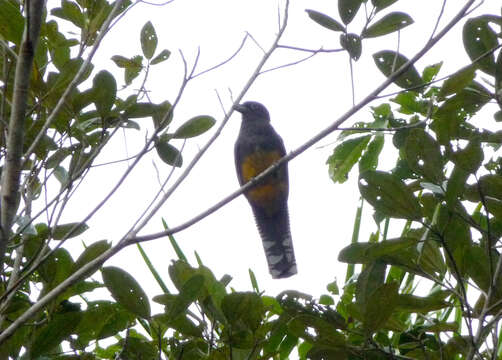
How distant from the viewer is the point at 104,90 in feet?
7.22

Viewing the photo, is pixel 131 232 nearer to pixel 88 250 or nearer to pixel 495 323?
pixel 88 250

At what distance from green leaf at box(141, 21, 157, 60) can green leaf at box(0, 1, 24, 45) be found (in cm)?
57

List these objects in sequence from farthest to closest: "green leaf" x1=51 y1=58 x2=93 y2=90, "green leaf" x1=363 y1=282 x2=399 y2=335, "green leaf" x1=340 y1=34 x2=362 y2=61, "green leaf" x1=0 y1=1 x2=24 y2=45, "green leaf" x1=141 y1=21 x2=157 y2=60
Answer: "green leaf" x1=141 y1=21 x2=157 y2=60
"green leaf" x1=340 y1=34 x2=362 y2=61
"green leaf" x1=51 y1=58 x2=93 y2=90
"green leaf" x1=0 y1=1 x2=24 y2=45
"green leaf" x1=363 y1=282 x2=399 y2=335

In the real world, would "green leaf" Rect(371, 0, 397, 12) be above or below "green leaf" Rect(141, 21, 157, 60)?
below

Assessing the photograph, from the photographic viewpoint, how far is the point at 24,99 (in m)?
1.67

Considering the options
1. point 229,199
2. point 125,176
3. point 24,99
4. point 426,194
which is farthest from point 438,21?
point 24,99

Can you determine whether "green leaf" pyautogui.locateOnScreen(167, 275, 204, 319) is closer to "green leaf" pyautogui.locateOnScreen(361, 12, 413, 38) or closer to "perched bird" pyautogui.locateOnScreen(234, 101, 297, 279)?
"green leaf" pyautogui.locateOnScreen(361, 12, 413, 38)

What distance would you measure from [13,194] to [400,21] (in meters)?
1.22

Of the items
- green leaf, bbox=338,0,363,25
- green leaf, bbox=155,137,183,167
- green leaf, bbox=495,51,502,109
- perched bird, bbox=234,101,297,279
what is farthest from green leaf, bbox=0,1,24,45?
perched bird, bbox=234,101,297,279

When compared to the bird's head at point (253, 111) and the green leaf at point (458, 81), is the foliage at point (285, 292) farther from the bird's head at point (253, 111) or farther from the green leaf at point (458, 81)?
the bird's head at point (253, 111)

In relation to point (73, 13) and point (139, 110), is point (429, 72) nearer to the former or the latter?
point (139, 110)

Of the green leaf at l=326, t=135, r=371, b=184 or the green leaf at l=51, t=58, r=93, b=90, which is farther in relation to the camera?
the green leaf at l=326, t=135, r=371, b=184

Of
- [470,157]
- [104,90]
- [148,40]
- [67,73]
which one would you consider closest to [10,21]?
[67,73]

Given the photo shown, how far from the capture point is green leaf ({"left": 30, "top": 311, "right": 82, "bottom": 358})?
1903 millimetres
